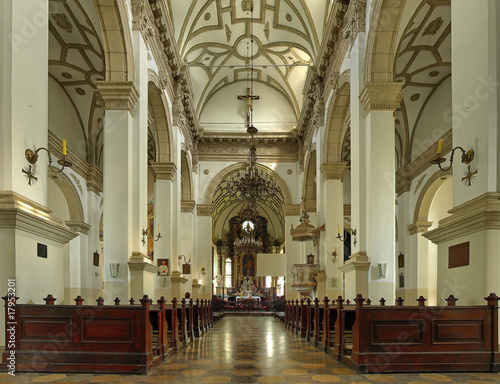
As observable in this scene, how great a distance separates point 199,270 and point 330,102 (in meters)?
11.5

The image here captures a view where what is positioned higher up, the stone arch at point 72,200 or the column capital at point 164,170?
the column capital at point 164,170

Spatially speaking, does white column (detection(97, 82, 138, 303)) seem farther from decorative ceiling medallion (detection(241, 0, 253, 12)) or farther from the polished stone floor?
decorative ceiling medallion (detection(241, 0, 253, 12))

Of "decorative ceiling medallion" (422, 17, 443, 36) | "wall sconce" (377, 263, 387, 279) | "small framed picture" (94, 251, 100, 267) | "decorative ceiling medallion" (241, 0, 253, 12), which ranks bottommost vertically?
"small framed picture" (94, 251, 100, 267)

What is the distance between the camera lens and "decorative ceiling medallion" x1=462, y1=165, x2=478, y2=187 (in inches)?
229

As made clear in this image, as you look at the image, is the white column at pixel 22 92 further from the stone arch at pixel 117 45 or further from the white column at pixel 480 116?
the white column at pixel 480 116

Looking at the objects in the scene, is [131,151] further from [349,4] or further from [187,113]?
[187,113]

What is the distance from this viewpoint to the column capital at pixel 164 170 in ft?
50.6

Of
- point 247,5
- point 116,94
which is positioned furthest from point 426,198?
point 116,94

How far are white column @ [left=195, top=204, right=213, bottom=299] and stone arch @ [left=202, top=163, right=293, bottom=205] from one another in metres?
0.46

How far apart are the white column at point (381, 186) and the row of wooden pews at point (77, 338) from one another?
5265 millimetres

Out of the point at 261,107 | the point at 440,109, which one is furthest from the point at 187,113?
the point at 440,109

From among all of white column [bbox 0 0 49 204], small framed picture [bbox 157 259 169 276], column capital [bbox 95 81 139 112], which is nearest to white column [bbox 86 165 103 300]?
small framed picture [bbox 157 259 169 276]

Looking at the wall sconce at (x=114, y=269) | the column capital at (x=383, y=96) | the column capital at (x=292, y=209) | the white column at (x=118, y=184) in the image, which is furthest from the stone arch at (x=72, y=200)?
the column capital at (x=383, y=96)

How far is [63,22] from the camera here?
12703 millimetres
